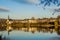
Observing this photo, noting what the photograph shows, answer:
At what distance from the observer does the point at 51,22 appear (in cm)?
4778

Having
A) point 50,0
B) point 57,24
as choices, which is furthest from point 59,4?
point 57,24

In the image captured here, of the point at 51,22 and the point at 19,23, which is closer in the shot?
the point at 51,22

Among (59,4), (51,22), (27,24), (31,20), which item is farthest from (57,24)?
(59,4)

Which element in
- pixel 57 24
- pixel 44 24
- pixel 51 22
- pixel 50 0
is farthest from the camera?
pixel 44 24

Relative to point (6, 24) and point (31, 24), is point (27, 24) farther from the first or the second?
point (6, 24)

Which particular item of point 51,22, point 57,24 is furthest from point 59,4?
point 51,22

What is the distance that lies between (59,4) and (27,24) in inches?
1881

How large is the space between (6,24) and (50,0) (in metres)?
46.9

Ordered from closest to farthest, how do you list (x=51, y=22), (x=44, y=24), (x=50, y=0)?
(x=50, y=0) → (x=51, y=22) → (x=44, y=24)

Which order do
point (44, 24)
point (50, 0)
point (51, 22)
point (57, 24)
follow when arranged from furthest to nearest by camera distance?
point (44, 24)
point (51, 22)
point (57, 24)
point (50, 0)

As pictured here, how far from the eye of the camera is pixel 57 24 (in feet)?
145

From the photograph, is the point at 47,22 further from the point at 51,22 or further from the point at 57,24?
the point at 57,24

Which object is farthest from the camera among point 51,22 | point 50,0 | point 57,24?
point 51,22

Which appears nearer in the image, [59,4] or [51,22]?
[59,4]
